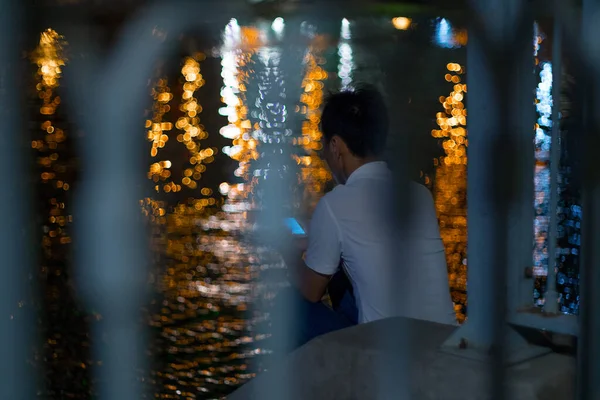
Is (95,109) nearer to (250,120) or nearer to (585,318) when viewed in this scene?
(250,120)

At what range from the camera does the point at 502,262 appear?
33.6 inches

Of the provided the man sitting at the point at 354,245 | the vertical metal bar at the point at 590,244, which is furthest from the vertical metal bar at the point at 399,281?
the vertical metal bar at the point at 590,244

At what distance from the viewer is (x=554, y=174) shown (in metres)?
1.38

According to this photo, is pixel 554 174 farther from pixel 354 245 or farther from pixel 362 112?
pixel 362 112

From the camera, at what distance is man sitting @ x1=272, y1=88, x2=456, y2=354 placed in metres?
0.99

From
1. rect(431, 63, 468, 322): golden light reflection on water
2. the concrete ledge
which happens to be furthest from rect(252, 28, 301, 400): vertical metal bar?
the concrete ledge

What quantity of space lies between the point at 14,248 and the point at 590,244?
0.73 metres

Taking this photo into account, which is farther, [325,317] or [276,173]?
[325,317]

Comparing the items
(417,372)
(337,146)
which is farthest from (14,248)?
(337,146)

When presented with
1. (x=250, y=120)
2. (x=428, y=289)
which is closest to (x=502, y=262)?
(x=250, y=120)

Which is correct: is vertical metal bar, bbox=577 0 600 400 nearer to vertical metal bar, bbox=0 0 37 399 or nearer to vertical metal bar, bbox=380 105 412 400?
vertical metal bar, bbox=380 105 412 400

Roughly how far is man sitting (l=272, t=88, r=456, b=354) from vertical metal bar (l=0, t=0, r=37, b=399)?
290 mm

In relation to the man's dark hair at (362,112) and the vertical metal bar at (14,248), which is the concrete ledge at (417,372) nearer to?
the man's dark hair at (362,112)

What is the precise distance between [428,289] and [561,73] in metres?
0.53
